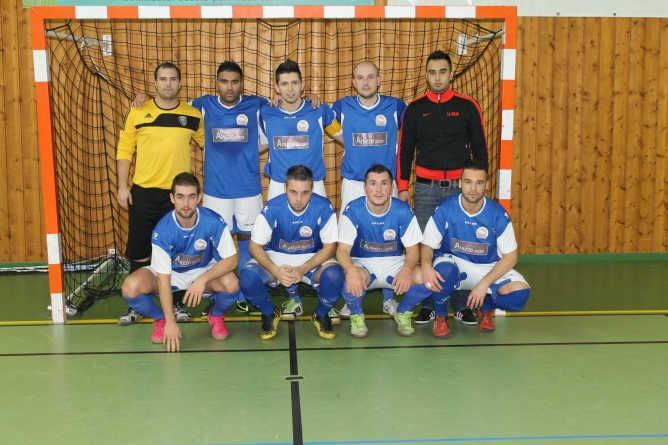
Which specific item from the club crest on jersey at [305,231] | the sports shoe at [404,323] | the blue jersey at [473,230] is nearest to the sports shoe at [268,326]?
the club crest on jersey at [305,231]

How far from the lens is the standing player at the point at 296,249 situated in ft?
14.5

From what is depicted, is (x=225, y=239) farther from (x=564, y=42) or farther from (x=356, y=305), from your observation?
(x=564, y=42)

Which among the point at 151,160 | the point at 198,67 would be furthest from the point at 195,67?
the point at 151,160

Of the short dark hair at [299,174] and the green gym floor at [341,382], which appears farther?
the short dark hair at [299,174]

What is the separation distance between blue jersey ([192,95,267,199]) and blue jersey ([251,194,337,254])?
2.16ft

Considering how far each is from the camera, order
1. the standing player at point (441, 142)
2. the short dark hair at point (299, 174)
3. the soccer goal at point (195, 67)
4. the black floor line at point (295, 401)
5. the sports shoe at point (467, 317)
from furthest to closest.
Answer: the soccer goal at point (195, 67)
the standing player at point (441, 142)
the sports shoe at point (467, 317)
the short dark hair at point (299, 174)
the black floor line at point (295, 401)

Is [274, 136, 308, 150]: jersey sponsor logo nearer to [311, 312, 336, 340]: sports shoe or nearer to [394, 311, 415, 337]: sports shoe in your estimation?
[311, 312, 336, 340]: sports shoe

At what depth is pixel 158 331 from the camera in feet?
14.6

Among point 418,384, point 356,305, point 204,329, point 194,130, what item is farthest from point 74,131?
point 418,384

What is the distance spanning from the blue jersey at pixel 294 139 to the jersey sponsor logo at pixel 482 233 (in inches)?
52.5

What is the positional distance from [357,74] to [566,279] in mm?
3147

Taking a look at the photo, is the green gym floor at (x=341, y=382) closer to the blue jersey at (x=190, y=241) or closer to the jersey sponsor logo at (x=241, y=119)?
the blue jersey at (x=190, y=241)

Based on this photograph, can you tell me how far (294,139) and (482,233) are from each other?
1630mm

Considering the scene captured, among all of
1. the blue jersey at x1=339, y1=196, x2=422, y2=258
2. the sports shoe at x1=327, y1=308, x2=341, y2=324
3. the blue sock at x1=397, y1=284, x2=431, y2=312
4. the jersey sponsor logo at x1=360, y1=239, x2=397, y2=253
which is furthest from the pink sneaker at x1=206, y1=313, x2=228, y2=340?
the blue sock at x1=397, y1=284, x2=431, y2=312
